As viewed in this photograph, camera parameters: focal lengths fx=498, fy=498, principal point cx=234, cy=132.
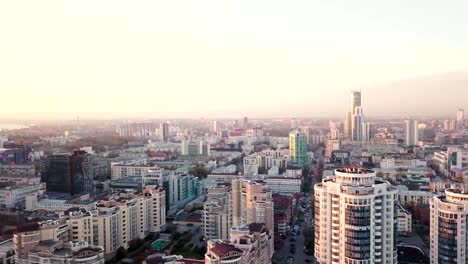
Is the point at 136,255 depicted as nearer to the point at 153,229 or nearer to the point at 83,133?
the point at 153,229

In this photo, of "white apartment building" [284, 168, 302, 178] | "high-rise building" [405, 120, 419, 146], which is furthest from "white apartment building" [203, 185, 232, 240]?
"high-rise building" [405, 120, 419, 146]

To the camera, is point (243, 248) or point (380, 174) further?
point (380, 174)

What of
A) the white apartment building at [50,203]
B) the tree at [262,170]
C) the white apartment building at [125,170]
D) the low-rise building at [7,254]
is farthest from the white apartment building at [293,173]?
the low-rise building at [7,254]

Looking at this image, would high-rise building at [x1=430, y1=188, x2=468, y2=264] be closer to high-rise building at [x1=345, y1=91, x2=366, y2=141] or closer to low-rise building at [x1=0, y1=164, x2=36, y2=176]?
low-rise building at [x1=0, y1=164, x2=36, y2=176]

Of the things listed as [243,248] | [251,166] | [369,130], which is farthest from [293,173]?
[369,130]

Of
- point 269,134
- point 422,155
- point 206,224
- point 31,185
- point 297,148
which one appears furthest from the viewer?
point 269,134

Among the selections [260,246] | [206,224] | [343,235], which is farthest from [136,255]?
[343,235]

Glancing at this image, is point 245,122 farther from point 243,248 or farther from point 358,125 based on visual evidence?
point 243,248
